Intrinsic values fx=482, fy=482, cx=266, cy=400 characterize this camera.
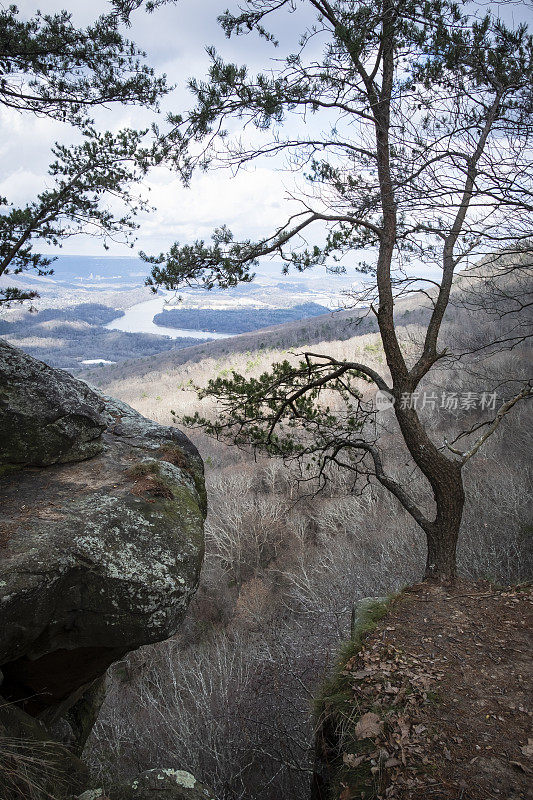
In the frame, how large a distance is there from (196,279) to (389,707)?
460 centimetres

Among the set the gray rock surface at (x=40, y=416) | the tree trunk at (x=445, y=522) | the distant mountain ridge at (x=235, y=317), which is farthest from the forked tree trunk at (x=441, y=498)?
the distant mountain ridge at (x=235, y=317)

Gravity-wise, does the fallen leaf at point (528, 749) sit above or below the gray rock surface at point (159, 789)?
above

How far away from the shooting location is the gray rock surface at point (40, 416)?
3.64 metres

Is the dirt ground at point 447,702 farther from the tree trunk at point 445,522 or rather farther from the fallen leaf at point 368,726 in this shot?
the tree trunk at point 445,522

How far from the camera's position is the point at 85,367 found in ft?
244

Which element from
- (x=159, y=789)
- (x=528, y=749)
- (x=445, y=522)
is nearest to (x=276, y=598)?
(x=445, y=522)

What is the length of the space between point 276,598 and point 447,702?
14160mm

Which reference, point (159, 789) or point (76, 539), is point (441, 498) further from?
point (76, 539)

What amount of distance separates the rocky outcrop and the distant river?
94.2 metres

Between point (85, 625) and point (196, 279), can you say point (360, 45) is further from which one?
point (85, 625)

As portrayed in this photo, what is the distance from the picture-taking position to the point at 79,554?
303 cm

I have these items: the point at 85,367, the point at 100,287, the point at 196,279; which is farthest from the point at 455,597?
the point at 100,287

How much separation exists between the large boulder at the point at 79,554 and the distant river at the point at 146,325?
9438cm

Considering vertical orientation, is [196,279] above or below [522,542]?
above
